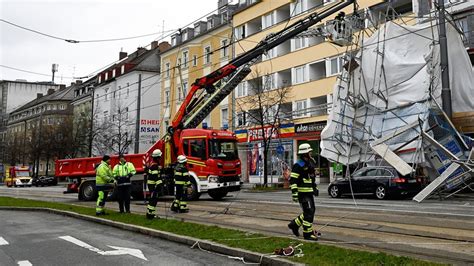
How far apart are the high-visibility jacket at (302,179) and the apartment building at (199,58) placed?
33.0 meters

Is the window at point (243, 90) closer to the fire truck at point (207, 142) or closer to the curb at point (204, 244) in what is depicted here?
the fire truck at point (207, 142)

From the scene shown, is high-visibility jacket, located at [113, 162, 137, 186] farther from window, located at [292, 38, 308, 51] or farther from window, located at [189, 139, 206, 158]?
window, located at [292, 38, 308, 51]

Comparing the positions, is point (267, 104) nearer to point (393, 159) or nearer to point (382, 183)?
point (393, 159)

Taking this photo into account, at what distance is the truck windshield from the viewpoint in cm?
1902

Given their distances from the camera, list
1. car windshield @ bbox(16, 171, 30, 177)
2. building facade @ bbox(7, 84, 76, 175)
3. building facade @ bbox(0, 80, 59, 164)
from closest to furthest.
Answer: car windshield @ bbox(16, 171, 30, 177) → building facade @ bbox(7, 84, 76, 175) → building facade @ bbox(0, 80, 59, 164)

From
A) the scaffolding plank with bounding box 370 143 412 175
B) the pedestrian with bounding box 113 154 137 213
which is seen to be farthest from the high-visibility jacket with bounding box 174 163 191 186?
the scaffolding plank with bounding box 370 143 412 175

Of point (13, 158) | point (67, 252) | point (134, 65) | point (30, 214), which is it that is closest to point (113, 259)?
point (67, 252)

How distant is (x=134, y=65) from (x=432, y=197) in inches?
1870

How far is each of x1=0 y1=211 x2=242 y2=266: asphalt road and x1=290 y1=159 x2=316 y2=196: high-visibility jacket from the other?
76.7 inches

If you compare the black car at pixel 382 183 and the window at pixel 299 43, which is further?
the window at pixel 299 43

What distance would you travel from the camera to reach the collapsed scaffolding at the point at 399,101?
2033 cm

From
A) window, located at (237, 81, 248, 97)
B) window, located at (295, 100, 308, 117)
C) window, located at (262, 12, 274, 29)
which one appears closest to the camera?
window, located at (295, 100, 308, 117)

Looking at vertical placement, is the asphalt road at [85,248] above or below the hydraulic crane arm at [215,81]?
below

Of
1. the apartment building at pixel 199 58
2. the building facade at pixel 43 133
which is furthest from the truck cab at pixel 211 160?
the building facade at pixel 43 133
